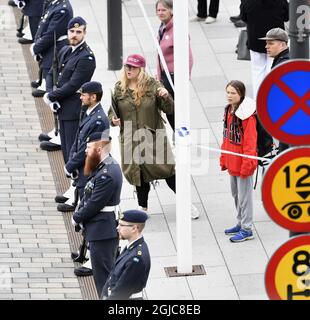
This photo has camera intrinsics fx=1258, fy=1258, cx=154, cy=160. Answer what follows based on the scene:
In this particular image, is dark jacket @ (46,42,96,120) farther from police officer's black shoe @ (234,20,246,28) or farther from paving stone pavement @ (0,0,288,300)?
police officer's black shoe @ (234,20,246,28)

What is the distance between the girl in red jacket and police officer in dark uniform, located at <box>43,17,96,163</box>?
2216 mm

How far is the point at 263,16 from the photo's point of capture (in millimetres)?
14648

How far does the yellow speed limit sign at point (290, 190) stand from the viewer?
24.8 feet

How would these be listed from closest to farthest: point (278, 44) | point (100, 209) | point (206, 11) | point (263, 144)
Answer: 1. point (100, 209)
2. point (263, 144)
3. point (278, 44)
4. point (206, 11)

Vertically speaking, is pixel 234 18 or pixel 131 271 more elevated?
pixel 131 271

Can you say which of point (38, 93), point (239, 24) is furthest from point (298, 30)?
point (239, 24)

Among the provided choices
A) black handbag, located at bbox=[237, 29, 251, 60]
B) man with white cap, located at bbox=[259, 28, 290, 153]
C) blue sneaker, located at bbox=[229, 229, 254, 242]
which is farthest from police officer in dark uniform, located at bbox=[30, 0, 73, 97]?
blue sneaker, located at bbox=[229, 229, 254, 242]

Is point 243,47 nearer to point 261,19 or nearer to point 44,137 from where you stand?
point 261,19

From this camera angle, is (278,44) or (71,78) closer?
(278,44)

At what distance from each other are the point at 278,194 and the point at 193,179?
617 cm

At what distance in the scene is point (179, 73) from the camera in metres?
11.3

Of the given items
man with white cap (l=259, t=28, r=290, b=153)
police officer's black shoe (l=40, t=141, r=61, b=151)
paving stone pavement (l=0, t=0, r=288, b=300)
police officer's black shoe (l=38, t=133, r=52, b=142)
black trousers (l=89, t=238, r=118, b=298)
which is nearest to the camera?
black trousers (l=89, t=238, r=118, b=298)

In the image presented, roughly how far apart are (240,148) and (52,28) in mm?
3978

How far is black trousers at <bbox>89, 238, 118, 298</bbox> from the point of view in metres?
11.3
